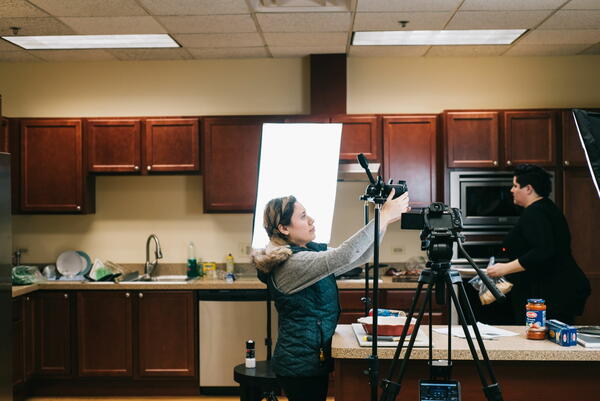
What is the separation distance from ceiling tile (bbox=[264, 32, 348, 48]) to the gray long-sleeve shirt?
249 cm

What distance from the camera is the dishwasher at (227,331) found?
4.66 m

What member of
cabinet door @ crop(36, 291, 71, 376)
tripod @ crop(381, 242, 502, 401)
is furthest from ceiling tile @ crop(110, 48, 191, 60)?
tripod @ crop(381, 242, 502, 401)

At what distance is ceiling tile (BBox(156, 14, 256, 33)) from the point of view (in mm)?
4125

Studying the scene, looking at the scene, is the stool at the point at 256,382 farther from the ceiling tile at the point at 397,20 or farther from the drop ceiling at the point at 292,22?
the ceiling tile at the point at 397,20

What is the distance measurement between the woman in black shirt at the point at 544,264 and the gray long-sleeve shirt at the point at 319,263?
1.41 meters

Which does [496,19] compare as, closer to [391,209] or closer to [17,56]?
[391,209]

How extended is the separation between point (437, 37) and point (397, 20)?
0.66 m

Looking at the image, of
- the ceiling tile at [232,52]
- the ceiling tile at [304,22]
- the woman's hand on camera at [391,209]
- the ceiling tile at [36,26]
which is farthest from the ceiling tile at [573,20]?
the ceiling tile at [36,26]

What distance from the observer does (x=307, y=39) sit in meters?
4.68

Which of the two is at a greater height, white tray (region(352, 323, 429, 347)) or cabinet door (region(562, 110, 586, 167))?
cabinet door (region(562, 110, 586, 167))

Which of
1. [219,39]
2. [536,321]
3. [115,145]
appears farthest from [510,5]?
[115,145]

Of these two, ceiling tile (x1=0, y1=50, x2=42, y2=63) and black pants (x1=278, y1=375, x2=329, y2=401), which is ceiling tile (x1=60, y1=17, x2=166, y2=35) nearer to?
ceiling tile (x1=0, y1=50, x2=42, y2=63)

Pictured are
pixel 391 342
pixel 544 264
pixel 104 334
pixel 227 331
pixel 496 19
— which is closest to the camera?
pixel 391 342

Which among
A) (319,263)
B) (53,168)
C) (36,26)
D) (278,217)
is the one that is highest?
(36,26)
